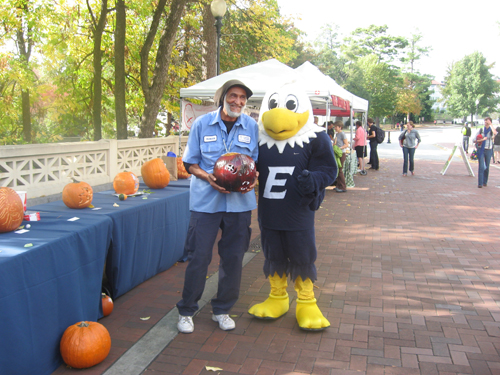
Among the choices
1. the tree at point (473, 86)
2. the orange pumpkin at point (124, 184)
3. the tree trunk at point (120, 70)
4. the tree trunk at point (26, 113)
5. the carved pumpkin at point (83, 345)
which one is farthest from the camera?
the tree at point (473, 86)

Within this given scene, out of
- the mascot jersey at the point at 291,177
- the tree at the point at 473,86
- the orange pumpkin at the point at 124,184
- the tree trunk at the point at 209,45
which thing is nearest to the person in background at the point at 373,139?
the tree trunk at the point at 209,45

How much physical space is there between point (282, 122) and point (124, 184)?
2.12 m

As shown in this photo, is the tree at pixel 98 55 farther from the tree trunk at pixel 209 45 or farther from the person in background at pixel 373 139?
the person in background at pixel 373 139

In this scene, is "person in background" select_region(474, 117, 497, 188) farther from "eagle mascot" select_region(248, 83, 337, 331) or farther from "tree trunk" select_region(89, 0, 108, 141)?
"tree trunk" select_region(89, 0, 108, 141)

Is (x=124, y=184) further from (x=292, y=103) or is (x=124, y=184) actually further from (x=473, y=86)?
(x=473, y=86)

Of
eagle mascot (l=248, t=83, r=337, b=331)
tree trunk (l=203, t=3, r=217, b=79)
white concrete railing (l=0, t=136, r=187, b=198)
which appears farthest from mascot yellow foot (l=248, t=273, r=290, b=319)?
tree trunk (l=203, t=3, r=217, b=79)

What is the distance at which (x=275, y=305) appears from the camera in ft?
12.9

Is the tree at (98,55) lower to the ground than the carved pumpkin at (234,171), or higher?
higher

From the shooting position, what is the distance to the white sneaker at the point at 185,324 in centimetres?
362

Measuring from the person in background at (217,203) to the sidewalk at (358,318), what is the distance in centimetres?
35

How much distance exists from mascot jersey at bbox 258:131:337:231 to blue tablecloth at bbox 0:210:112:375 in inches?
57.2

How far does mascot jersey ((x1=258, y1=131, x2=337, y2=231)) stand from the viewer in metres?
3.63

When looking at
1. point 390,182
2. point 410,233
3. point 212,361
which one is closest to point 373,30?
point 390,182

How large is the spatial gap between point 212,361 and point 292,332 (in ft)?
2.66
